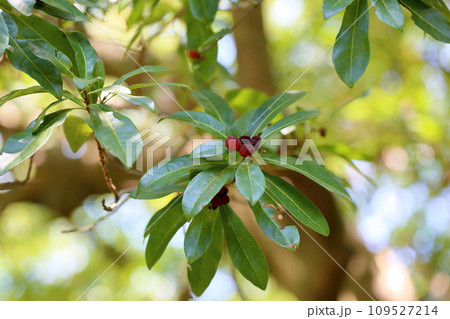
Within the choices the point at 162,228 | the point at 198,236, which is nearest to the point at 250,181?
the point at 198,236

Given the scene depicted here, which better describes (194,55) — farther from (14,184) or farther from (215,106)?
(14,184)

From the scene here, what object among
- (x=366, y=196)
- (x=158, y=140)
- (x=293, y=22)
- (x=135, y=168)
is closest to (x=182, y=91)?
(x=158, y=140)

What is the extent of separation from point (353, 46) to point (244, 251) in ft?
1.91

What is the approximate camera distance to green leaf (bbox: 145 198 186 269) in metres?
1.12

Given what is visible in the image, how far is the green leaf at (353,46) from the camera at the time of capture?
1.08 m

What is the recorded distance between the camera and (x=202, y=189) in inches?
35.3

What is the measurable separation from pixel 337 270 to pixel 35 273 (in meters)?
2.18

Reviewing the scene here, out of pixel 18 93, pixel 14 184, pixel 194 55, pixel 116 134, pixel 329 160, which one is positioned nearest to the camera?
pixel 116 134

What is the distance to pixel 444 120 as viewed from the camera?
312 cm

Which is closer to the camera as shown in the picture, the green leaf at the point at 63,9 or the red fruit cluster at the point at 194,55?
the green leaf at the point at 63,9

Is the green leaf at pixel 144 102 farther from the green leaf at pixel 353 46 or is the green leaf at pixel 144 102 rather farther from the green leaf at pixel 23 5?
the green leaf at pixel 353 46

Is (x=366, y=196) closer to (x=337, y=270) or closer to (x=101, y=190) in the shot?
(x=337, y=270)

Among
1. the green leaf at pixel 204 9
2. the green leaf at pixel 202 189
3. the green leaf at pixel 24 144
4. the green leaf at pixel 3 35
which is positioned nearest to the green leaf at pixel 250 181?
the green leaf at pixel 202 189

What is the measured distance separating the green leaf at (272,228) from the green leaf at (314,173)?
104 millimetres
